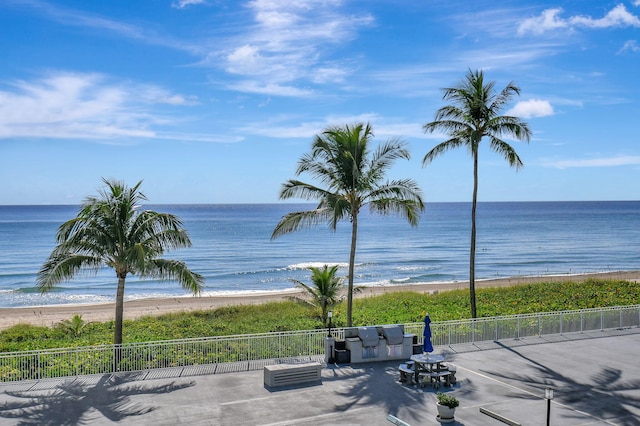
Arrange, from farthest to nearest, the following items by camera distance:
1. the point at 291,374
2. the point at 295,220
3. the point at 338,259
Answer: the point at 338,259 < the point at 295,220 < the point at 291,374

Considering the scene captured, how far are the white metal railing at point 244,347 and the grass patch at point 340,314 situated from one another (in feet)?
23.4

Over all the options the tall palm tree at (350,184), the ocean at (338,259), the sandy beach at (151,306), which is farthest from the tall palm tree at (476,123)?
the ocean at (338,259)

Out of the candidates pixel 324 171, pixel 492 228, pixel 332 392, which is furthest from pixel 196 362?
pixel 492 228

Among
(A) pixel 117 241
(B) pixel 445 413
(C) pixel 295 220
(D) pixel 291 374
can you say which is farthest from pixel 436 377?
(A) pixel 117 241

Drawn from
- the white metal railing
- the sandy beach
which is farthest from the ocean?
the white metal railing

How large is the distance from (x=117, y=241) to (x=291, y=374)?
24.3ft

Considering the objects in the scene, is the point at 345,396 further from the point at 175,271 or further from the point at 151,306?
the point at 151,306

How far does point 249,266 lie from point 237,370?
55824 millimetres

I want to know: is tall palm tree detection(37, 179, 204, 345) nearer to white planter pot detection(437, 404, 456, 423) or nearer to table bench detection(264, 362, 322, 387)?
table bench detection(264, 362, 322, 387)

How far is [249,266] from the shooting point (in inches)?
2830

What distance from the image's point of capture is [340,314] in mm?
34062

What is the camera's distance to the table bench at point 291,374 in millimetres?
14797

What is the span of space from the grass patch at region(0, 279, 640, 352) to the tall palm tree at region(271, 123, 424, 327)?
27.6 ft

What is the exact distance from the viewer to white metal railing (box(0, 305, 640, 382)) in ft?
52.4
